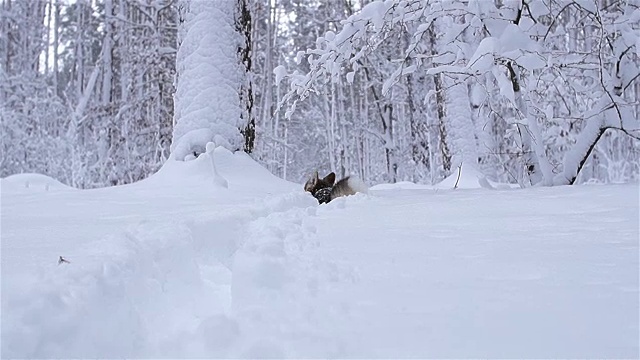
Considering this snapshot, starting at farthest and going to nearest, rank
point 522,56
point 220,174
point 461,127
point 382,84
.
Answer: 1. point 382,84
2. point 461,127
3. point 220,174
4. point 522,56

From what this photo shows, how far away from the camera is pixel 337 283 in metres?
1.21

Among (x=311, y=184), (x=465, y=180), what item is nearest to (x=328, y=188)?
(x=311, y=184)

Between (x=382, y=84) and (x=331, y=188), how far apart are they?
4.53m

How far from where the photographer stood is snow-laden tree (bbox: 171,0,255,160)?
13.6 feet

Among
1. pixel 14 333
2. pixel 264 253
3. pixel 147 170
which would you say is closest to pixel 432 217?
pixel 264 253

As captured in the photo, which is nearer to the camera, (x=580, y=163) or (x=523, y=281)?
(x=523, y=281)

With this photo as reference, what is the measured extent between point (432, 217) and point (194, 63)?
2.94m

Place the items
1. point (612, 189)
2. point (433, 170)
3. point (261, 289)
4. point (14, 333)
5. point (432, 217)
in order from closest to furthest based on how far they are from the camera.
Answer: point (14, 333)
point (261, 289)
point (432, 217)
point (612, 189)
point (433, 170)

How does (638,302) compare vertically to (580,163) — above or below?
below

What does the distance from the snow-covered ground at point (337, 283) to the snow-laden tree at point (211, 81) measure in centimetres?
192

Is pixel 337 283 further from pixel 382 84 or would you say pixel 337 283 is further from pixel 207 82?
pixel 382 84

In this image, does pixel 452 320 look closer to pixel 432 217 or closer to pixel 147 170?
pixel 432 217

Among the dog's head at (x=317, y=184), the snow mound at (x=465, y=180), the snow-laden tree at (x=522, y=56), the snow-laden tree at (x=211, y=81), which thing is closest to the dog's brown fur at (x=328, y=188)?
the dog's head at (x=317, y=184)

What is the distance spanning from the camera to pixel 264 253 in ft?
5.03
